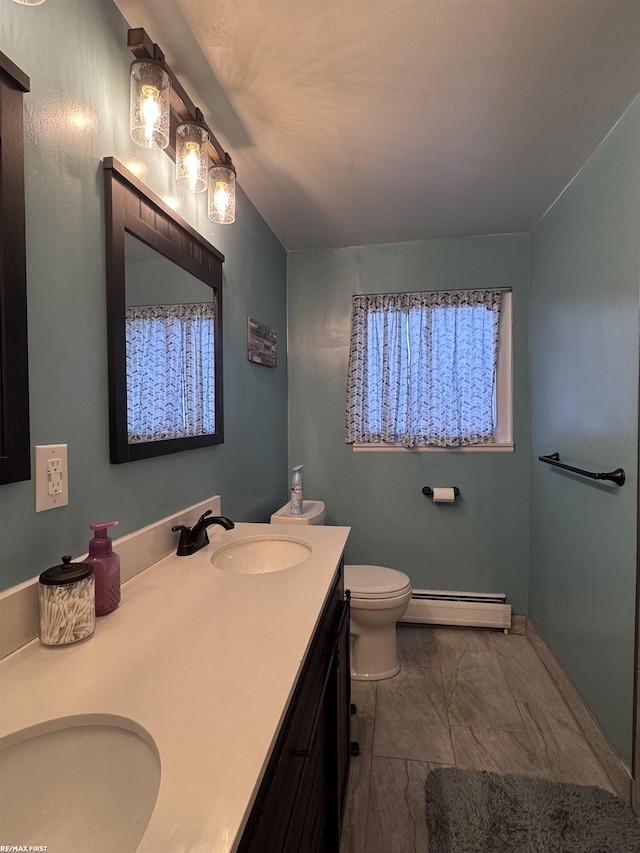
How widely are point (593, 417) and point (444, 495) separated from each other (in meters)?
0.97

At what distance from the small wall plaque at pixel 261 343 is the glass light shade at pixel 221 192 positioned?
2.01 ft

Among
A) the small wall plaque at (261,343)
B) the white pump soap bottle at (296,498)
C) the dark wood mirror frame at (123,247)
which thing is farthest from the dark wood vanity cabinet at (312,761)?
the small wall plaque at (261,343)

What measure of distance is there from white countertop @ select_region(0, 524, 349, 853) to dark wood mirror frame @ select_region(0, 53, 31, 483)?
0.34 meters

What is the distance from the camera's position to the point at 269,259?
2266 mm

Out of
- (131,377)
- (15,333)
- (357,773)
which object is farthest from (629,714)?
(15,333)

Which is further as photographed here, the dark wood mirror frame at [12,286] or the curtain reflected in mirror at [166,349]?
the curtain reflected in mirror at [166,349]

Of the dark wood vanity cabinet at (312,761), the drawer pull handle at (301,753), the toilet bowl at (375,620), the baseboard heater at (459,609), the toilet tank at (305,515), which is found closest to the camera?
the dark wood vanity cabinet at (312,761)

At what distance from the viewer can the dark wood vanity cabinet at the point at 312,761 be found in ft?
1.79

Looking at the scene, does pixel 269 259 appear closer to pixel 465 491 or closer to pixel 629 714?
pixel 465 491

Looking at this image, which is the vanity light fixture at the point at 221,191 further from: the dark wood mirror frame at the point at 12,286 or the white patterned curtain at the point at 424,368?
the white patterned curtain at the point at 424,368

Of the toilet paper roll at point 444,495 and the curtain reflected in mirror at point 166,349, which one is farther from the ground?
the curtain reflected in mirror at point 166,349

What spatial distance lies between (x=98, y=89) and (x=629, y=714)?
2.39 m

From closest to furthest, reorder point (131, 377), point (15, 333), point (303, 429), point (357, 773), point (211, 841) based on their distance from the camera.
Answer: point (211, 841) < point (15, 333) < point (131, 377) < point (357, 773) < point (303, 429)

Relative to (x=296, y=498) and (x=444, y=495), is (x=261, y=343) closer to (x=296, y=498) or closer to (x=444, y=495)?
(x=296, y=498)
